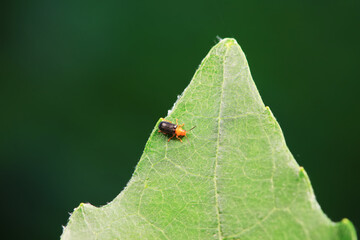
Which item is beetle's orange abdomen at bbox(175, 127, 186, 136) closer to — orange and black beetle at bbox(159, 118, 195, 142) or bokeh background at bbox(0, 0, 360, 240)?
orange and black beetle at bbox(159, 118, 195, 142)

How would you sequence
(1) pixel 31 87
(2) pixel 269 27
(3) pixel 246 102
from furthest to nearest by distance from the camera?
(1) pixel 31 87 → (2) pixel 269 27 → (3) pixel 246 102

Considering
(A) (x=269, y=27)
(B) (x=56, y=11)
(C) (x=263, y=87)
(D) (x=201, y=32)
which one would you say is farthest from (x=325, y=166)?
(B) (x=56, y=11)

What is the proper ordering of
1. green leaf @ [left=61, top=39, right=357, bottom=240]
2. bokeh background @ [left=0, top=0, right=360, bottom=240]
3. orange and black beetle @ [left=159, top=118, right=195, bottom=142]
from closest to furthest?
green leaf @ [left=61, top=39, right=357, bottom=240], orange and black beetle @ [left=159, top=118, right=195, bottom=142], bokeh background @ [left=0, top=0, right=360, bottom=240]

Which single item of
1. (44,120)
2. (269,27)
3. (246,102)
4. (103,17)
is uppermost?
(103,17)

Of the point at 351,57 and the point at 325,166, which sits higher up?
the point at 351,57

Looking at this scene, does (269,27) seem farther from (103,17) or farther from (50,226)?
(50,226)

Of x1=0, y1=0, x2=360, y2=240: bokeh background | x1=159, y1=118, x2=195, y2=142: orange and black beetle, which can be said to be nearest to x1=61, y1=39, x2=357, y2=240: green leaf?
x1=159, y1=118, x2=195, y2=142: orange and black beetle

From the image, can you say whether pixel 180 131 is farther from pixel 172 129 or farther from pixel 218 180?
pixel 218 180
